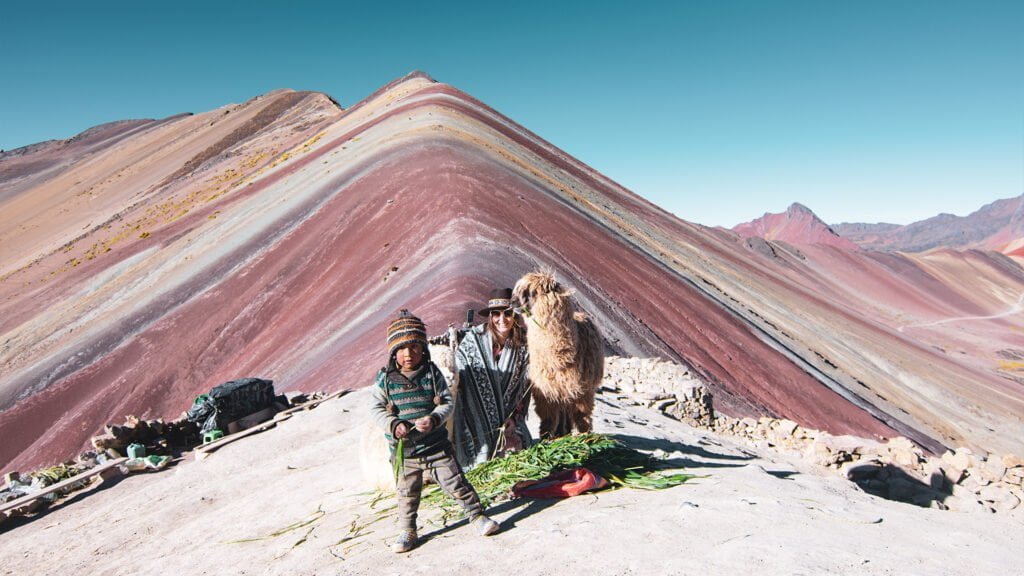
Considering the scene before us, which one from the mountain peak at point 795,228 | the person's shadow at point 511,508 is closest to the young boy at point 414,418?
the person's shadow at point 511,508

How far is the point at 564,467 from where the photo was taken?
3396 mm

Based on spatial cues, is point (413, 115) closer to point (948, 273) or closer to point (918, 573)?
point (918, 573)

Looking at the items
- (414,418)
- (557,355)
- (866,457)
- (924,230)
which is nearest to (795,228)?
(924,230)

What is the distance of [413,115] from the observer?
81.1 feet

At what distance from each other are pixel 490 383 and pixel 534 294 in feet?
1.91

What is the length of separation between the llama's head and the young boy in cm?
78

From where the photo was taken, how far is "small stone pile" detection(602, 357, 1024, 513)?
5512 millimetres

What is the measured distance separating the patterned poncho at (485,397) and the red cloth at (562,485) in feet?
1.24

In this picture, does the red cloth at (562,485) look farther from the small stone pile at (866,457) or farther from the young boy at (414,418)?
the small stone pile at (866,457)

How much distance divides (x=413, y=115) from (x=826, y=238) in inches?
2614

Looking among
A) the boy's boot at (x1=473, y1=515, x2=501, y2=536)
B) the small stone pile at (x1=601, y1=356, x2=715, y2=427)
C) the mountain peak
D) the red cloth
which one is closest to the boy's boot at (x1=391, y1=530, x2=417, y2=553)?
the boy's boot at (x1=473, y1=515, x2=501, y2=536)

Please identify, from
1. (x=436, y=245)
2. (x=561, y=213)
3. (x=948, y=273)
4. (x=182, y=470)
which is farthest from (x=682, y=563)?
(x=948, y=273)

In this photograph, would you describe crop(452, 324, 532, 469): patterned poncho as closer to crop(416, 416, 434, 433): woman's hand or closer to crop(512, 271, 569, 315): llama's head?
crop(512, 271, 569, 315): llama's head

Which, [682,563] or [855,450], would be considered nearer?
[682,563]
